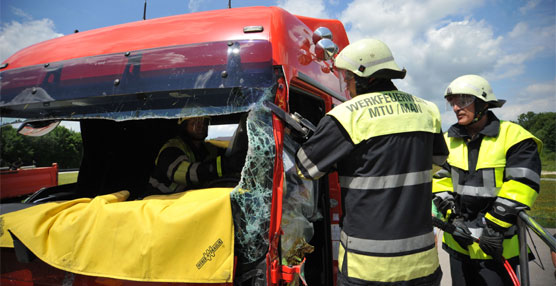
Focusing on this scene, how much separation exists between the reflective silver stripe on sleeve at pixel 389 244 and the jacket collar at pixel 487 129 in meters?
1.14

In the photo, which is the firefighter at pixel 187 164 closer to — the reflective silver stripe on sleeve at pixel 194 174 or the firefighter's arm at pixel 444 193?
the reflective silver stripe on sleeve at pixel 194 174

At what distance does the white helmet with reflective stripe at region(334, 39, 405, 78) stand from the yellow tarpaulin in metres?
1.00

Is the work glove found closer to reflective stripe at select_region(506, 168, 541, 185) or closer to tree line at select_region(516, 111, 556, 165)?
reflective stripe at select_region(506, 168, 541, 185)

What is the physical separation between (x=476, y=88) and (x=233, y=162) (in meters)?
2.00

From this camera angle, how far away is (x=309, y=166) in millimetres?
1738

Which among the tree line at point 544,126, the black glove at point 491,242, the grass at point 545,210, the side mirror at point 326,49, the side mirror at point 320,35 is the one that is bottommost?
the grass at point 545,210

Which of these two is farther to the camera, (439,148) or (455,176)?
(455,176)

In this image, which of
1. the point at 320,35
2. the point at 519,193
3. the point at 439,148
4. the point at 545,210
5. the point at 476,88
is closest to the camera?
the point at 439,148

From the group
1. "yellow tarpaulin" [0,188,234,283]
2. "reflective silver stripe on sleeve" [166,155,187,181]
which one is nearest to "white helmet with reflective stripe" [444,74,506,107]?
"yellow tarpaulin" [0,188,234,283]

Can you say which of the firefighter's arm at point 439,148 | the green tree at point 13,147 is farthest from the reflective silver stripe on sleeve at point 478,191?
the green tree at point 13,147

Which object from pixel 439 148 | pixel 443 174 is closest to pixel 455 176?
pixel 443 174

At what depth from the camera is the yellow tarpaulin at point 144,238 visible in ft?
5.21

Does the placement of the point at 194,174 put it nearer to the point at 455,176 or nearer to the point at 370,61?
the point at 370,61

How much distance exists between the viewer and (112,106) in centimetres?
198
